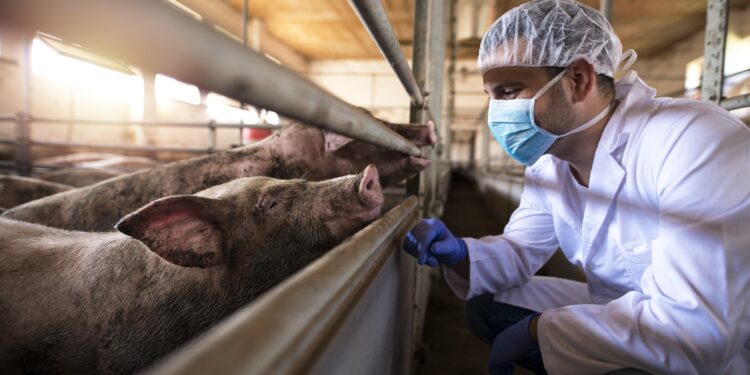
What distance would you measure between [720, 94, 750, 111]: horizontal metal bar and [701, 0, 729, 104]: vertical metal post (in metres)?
0.10

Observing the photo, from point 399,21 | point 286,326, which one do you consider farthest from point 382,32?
point 399,21

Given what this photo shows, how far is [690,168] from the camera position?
117cm

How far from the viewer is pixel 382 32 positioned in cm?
114

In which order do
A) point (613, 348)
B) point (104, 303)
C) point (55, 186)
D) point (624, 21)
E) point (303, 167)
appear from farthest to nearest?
1. point (624, 21)
2. point (55, 186)
3. point (303, 167)
4. point (104, 303)
5. point (613, 348)

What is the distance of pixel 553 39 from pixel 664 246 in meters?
0.80

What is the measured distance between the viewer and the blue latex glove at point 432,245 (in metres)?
1.47

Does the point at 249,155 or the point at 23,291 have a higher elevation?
the point at 249,155

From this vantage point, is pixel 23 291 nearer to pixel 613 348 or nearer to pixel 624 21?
pixel 613 348

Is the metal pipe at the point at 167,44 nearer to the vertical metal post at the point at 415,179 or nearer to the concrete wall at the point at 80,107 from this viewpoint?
the vertical metal post at the point at 415,179

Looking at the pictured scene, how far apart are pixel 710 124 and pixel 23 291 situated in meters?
2.18

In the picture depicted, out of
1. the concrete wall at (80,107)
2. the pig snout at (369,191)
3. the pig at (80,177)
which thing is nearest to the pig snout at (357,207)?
the pig snout at (369,191)

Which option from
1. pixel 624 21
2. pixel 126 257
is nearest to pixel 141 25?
pixel 126 257

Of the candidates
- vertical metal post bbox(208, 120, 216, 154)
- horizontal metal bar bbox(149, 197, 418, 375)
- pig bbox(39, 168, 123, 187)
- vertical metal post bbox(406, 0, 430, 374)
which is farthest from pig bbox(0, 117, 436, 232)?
vertical metal post bbox(208, 120, 216, 154)

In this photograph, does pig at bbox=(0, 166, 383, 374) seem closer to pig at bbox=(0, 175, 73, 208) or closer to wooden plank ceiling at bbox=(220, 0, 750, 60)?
pig at bbox=(0, 175, 73, 208)
